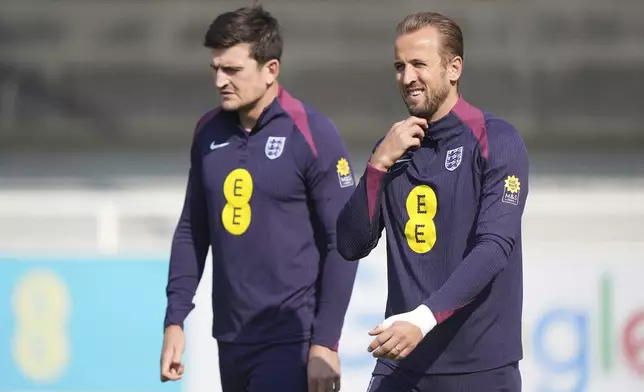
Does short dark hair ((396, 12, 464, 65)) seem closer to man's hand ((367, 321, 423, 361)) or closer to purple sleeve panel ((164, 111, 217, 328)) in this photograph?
man's hand ((367, 321, 423, 361))

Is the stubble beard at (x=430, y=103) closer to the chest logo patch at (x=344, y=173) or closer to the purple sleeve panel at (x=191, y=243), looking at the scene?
the chest logo patch at (x=344, y=173)

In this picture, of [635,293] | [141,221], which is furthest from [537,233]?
[141,221]

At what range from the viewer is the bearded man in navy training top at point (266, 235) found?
3.62 metres

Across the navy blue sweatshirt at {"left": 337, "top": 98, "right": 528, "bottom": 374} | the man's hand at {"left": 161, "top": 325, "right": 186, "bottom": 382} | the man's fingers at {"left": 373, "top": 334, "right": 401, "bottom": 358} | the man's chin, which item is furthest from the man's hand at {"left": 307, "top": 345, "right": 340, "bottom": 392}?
the man's fingers at {"left": 373, "top": 334, "right": 401, "bottom": 358}

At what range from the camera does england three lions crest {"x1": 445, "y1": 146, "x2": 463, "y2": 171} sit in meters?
2.92

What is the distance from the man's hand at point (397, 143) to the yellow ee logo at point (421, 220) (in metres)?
0.13

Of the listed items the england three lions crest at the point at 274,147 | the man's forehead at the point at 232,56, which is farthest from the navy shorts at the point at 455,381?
the man's forehead at the point at 232,56

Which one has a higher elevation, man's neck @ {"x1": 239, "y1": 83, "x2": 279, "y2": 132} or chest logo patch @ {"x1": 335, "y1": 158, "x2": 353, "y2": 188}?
man's neck @ {"x1": 239, "y1": 83, "x2": 279, "y2": 132}

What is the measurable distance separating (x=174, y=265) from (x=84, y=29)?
4.03 metres

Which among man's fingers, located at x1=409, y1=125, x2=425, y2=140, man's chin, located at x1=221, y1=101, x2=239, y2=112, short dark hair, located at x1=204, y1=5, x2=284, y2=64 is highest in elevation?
short dark hair, located at x1=204, y1=5, x2=284, y2=64

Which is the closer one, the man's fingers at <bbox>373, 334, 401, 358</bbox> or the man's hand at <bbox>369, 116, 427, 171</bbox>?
the man's fingers at <bbox>373, 334, 401, 358</bbox>

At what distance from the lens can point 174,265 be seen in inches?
150

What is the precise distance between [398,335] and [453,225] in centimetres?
41

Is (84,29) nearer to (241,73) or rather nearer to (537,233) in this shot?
(537,233)
